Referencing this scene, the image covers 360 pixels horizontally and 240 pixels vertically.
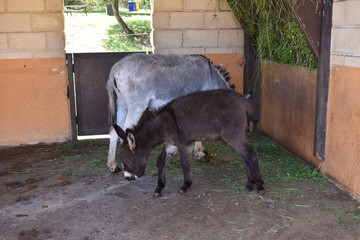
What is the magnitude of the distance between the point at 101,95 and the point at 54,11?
153 cm

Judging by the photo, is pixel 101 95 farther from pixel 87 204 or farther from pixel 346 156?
pixel 346 156

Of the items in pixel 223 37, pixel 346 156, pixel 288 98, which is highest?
pixel 223 37

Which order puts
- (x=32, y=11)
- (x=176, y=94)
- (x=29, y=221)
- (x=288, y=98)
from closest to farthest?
(x=29, y=221) → (x=176, y=94) → (x=288, y=98) → (x=32, y=11)

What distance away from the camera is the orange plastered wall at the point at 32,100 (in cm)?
651

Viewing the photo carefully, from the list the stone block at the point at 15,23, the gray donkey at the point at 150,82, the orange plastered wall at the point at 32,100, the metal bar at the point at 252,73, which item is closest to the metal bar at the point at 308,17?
the gray donkey at the point at 150,82

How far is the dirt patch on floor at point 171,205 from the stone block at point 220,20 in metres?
2.51

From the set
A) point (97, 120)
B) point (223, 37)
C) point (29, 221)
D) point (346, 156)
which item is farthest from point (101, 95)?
point (346, 156)

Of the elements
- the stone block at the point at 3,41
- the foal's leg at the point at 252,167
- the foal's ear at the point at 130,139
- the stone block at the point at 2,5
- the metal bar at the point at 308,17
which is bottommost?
the foal's leg at the point at 252,167

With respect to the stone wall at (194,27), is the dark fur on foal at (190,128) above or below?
below

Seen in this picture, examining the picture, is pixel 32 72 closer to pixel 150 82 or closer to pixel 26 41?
pixel 26 41

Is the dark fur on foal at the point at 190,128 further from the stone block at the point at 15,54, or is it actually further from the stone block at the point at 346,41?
the stone block at the point at 15,54

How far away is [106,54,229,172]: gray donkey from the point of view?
17.4 ft

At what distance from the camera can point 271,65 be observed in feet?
21.6

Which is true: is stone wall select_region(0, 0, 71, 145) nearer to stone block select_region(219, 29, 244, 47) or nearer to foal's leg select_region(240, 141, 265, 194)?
stone block select_region(219, 29, 244, 47)
